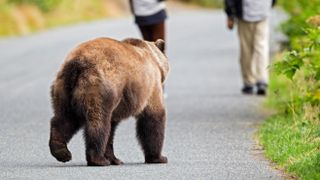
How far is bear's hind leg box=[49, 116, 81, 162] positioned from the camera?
9500mm

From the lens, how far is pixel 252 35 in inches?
655

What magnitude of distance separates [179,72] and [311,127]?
10267 millimetres

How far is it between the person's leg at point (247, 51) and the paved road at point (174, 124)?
327 mm

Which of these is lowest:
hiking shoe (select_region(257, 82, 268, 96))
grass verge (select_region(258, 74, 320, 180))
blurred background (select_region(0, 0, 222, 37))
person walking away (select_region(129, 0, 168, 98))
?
blurred background (select_region(0, 0, 222, 37))

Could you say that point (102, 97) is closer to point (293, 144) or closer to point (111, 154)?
point (111, 154)

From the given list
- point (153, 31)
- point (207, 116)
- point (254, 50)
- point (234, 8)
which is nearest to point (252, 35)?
point (254, 50)

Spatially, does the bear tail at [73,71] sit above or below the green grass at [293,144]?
above

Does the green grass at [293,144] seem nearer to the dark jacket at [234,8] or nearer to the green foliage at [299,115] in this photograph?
the green foliage at [299,115]

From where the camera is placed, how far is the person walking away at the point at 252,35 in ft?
53.5

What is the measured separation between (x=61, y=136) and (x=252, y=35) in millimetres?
7521

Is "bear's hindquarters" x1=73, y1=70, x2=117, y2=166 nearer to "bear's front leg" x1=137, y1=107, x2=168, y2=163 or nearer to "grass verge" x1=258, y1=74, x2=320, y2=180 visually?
"bear's front leg" x1=137, y1=107, x2=168, y2=163

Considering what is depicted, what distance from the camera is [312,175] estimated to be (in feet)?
28.7

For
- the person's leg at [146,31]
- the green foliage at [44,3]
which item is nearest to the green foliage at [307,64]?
the person's leg at [146,31]

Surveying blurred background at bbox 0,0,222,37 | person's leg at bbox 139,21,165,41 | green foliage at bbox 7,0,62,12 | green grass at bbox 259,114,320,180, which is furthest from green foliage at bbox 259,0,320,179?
green foliage at bbox 7,0,62,12
